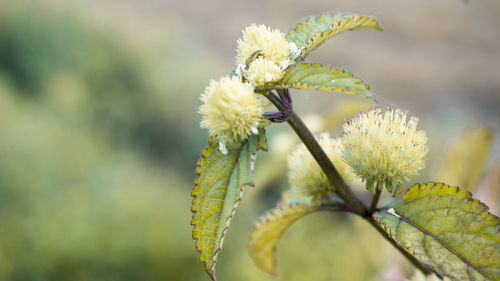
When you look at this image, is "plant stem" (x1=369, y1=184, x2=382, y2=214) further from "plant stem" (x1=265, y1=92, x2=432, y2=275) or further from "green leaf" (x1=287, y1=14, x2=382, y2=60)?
"green leaf" (x1=287, y1=14, x2=382, y2=60)

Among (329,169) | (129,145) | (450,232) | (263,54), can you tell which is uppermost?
(129,145)

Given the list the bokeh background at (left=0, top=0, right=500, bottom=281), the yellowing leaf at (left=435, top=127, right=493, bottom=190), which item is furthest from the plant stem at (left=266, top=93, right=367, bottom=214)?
the yellowing leaf at (left=435, top=127, right=493, bottom=190)

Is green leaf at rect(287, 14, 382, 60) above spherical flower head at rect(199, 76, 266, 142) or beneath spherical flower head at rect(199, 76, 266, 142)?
above

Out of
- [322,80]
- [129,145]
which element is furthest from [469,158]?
[129,145]

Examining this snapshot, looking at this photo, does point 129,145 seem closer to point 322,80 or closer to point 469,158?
point 469,158

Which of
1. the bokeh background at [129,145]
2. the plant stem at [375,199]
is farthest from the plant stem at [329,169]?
the bokeh background at [129,145]

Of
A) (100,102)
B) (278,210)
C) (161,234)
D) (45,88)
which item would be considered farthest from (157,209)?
(278,210)
